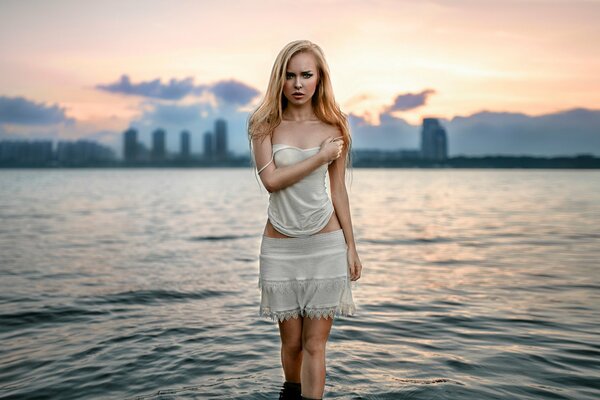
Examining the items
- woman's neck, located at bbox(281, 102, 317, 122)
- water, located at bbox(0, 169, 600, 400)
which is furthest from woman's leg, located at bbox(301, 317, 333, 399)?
woman's neck, located at bbox(281, 102, 317, 122)

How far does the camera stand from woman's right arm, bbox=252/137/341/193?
3.69 metres

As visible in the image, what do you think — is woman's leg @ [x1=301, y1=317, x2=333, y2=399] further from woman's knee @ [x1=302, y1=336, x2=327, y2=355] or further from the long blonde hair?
the long blonde hair

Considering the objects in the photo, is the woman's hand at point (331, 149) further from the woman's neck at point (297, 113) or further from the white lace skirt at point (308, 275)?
the white lace skirt at point (308, 275)

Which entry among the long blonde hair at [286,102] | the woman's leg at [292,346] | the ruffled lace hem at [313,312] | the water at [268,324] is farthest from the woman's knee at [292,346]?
the long blonde hair at [286,102]

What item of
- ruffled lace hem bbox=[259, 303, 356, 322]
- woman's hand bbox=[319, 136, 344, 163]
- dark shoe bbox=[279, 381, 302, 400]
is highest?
woman's hand bbox=[319, 136, 344, 163]

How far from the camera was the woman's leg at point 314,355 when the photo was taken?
4.03 metres

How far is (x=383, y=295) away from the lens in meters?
9.62

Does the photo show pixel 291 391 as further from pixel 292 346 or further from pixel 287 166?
pixel 287 166

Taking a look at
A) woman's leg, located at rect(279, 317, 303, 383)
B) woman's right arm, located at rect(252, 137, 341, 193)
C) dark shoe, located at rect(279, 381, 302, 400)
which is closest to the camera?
woman's right arm, located at rect(252, 137, 341, 193)

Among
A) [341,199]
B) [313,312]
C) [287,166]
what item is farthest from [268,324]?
[287,166]

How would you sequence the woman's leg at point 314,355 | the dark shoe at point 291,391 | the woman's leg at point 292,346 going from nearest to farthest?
the woman's leg at point 314,355
the woman's leg at point 292,346
the dark shoe at point 291,391

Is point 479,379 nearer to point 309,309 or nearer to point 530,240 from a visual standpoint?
point 309,309

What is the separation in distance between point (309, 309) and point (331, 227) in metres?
0.58

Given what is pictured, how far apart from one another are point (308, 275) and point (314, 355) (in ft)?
1.96
